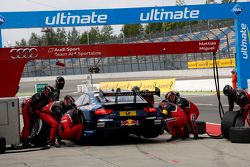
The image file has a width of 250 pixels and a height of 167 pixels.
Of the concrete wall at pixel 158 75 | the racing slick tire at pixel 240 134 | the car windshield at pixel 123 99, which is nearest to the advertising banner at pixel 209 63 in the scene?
the concrete wall at pixel 158 75

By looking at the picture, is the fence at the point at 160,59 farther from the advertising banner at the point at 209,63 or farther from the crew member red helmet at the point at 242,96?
the crew member red helmet at the point at 242,96

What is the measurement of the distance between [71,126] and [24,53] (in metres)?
2.02

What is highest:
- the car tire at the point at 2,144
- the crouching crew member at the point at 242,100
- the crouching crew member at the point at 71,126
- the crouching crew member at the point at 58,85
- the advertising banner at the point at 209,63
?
the advertising banner at the point at 209,63

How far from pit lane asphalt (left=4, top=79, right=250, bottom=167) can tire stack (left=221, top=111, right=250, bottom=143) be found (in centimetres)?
19

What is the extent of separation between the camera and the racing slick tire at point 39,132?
12.6m

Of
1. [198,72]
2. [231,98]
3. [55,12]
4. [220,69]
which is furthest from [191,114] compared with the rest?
[198,72]

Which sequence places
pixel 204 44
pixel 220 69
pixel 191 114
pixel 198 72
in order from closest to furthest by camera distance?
pixel 191 114
pixel 204 44
pixel 220 69
pixel 198 72

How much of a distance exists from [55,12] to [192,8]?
5.92 metres

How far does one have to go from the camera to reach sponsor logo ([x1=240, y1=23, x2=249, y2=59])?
76.1ft

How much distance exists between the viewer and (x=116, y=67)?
2869 inches

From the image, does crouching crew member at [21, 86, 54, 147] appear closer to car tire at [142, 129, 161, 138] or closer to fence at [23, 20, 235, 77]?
car tire at [142, 129, 161, 138]

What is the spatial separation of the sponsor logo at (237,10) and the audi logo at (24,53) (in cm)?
1252

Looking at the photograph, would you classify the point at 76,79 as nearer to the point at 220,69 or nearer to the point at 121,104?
the point at 220,69

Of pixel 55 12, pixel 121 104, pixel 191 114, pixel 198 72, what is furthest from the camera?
pixel 198 72
